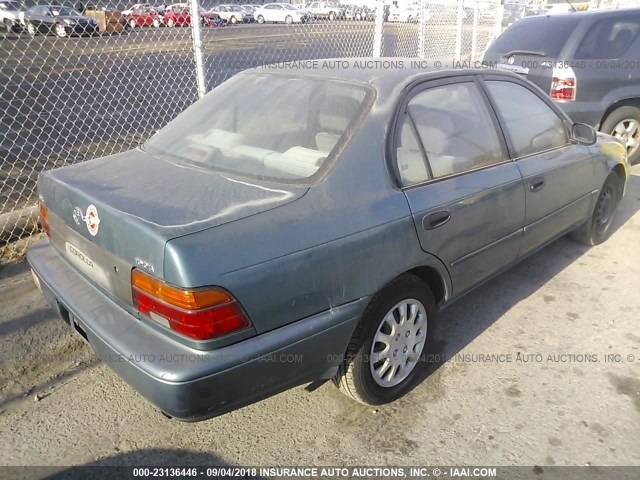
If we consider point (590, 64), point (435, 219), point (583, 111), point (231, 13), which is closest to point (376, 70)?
point (435, 219)

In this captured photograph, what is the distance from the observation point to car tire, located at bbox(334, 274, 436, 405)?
7.93 feet

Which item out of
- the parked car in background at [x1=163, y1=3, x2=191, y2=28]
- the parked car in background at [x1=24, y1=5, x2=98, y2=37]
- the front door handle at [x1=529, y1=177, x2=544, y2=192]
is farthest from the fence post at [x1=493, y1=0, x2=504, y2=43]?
the front door handle at [x1=529, y1=177, x2=544, y2=192]

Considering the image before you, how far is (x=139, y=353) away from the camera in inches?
77.2

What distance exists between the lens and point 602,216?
14.7ft

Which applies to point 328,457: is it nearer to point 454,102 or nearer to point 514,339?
point 514,339

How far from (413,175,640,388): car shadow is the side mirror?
1007 mm

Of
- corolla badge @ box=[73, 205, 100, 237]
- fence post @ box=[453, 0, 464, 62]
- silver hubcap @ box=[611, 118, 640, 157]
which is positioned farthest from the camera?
fence post @ box=[453, 0, 464, 62]

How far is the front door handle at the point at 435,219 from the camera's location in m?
2.51

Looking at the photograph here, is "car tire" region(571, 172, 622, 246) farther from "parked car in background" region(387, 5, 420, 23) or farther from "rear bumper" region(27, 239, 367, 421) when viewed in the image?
"parked car in background" region(387, 5, 420, 23)

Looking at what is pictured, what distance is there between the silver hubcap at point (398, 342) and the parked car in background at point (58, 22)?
7.89 m

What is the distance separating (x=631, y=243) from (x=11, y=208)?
213 inches

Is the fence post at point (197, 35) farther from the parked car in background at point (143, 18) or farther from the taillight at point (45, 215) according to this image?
the parked car in background at point (143, 18)

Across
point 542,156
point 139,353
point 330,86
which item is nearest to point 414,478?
point 139,353

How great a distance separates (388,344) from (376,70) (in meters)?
1.44
